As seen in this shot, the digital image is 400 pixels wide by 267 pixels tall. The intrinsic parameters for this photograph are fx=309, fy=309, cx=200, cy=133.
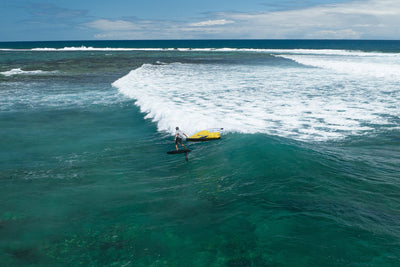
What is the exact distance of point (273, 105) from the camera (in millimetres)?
20797

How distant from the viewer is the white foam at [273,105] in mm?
15703

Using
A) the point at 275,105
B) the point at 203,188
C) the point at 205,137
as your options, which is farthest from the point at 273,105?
the point at 203,188

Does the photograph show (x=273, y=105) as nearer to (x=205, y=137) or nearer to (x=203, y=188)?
(x=205, y=137)

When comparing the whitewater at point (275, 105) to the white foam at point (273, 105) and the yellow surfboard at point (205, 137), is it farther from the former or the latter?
the yellow surfboard at point (205, 137)

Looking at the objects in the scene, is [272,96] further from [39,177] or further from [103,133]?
[39,177]

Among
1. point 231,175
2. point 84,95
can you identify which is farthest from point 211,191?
point 84,95

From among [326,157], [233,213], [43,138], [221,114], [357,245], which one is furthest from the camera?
[221,114]

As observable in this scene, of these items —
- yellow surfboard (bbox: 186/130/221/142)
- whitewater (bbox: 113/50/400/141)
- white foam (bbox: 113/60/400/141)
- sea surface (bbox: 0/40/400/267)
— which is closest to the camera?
sea surface (bbox: 0/40/400/267)

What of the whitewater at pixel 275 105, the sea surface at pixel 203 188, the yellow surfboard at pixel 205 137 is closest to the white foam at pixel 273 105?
the whitewater at pixel 275 105

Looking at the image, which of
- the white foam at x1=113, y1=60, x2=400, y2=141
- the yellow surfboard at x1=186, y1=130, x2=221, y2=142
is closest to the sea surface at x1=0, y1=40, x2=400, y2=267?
the white foam at x1=113, y1=60, x2=400, y2=141

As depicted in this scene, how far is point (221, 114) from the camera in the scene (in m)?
18.3

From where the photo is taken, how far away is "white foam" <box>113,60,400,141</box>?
51.5 ft

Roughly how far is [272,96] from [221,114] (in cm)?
756

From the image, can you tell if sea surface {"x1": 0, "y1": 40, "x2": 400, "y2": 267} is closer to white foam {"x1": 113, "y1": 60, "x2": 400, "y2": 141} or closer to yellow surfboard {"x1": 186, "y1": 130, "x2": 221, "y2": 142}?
white foam {"x1": 113, "y1": 60, "x2": 400, "y2": 141}
